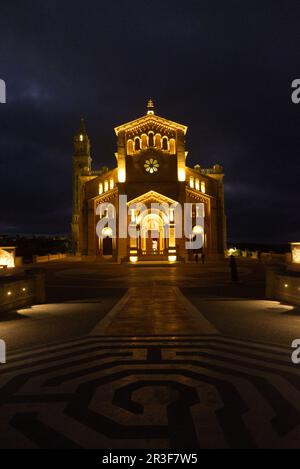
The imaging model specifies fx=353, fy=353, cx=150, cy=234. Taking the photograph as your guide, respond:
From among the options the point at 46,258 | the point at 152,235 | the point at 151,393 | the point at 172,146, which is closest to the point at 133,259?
the point at 152,235

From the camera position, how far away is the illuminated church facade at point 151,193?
48.4 metres

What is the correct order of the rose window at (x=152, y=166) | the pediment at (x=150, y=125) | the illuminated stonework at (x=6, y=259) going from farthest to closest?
the rose window at (x=152, y=166)
the pediment at (x=150, y=125)
the illuminated stonework at (x=6, y=259)

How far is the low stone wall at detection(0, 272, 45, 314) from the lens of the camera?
14227 millimetres

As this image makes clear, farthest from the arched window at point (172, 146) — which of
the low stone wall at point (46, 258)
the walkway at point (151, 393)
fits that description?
the walkway at point (151, 393)

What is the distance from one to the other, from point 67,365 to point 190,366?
2.62m

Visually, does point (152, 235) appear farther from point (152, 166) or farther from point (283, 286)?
point (283, 286)

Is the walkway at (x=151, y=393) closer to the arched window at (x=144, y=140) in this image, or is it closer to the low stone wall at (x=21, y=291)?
the low stone wall at (x=21, y=291)

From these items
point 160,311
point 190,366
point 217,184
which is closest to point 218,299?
point 160,311

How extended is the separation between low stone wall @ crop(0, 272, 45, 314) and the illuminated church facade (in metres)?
30.9

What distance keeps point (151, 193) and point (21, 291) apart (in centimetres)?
3438

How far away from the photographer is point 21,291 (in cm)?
1555

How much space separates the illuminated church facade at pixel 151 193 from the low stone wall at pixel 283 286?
30.5 metres
